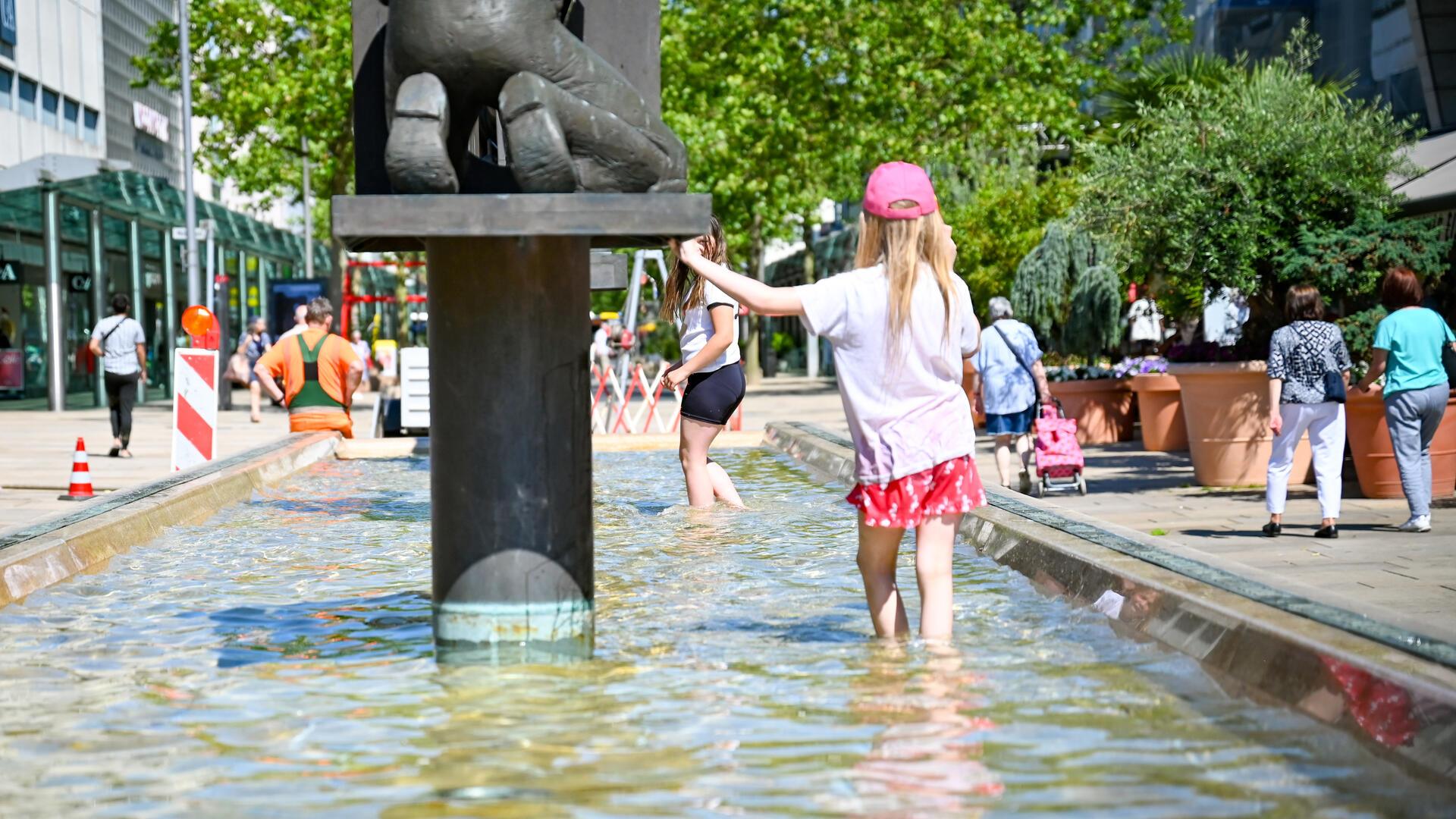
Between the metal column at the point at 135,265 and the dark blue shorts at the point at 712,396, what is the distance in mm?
31727

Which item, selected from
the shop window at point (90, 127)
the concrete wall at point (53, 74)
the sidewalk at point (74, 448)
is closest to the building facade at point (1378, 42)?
the sidewalk at point (74, 448)

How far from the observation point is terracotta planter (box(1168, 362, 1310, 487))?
14.1 metres

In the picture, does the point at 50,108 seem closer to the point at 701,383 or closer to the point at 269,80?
the point at 269,80

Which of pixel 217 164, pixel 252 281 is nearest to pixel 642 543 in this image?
pixel 217 164

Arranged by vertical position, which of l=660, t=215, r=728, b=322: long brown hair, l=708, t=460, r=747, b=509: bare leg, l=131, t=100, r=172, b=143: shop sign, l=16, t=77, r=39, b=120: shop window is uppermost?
l=131, t=100, r=172, b=143: shop sign

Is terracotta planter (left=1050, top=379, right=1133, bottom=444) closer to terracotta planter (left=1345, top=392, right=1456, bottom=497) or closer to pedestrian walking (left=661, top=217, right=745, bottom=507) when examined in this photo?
terracotta planter (left=1345, top=392, right=1456, bottom=497)

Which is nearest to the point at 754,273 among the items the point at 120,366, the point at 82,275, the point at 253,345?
the point at 253,345

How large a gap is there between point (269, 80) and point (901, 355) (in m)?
31.2

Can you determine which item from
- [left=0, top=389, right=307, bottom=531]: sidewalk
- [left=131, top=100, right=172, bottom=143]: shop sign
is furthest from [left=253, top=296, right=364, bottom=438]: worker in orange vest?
[left=131, top=100, right=172, bottom=143]: shop sign

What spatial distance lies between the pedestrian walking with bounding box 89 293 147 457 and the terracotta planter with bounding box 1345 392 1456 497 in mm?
12576

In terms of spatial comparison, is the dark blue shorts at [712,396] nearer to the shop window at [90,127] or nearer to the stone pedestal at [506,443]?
the stone pedestal at [506,443]

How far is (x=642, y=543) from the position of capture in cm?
803

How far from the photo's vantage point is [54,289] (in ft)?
113

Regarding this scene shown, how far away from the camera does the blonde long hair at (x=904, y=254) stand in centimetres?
511
